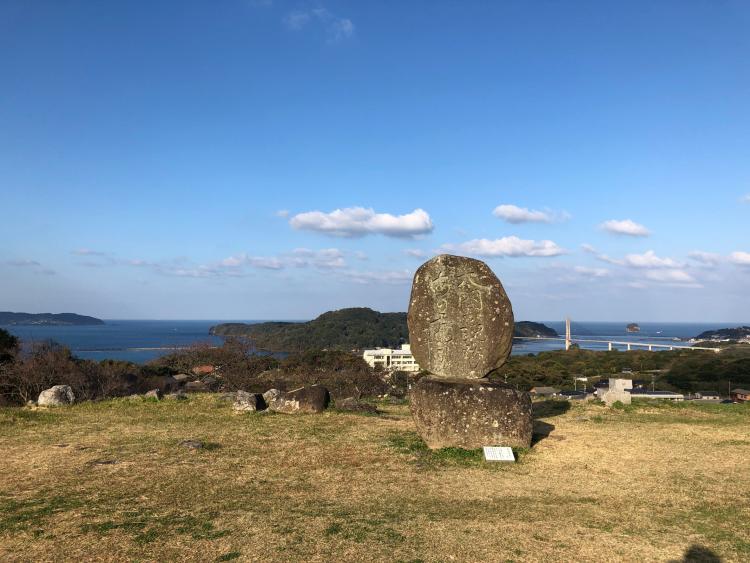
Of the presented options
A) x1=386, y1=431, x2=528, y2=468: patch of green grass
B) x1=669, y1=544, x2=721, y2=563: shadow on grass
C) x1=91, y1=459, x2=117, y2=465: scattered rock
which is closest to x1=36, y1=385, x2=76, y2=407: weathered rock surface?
x1=91, y1=459, x2=117, y2=465: scattered rock

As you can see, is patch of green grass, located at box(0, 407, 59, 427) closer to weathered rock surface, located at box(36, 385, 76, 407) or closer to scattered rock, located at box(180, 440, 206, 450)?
weathered rock surface, located at box(36, 385, 76, 407)

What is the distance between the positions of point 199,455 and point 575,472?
644cm

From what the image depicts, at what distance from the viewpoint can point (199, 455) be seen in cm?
898

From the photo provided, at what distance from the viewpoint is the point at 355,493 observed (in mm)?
7102

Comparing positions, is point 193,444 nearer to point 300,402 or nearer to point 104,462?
point 104,462

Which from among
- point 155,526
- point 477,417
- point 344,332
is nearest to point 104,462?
point 155,526

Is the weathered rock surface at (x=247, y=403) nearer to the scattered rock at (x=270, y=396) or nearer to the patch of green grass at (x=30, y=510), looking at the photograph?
the scattered rock at (x=270, y=396)

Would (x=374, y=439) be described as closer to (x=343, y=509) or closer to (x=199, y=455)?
(x=199, y=455)

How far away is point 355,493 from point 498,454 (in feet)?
10.4

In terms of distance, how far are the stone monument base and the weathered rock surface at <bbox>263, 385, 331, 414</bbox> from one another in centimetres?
448

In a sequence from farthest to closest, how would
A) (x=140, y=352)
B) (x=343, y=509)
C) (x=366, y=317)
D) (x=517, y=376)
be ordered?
1. (x=366, y=317)
2. (x=140, y=352)
3. (x=517, y=376)
4. (x=343, y=509)

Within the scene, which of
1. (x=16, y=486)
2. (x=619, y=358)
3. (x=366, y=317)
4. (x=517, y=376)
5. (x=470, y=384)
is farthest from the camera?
(x=366, y=317)

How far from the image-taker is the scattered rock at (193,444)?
9.46 m

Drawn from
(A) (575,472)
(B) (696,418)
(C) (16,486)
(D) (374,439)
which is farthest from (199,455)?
(B) (696,418)
